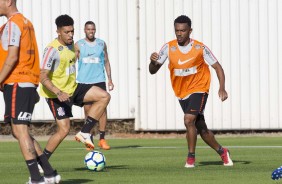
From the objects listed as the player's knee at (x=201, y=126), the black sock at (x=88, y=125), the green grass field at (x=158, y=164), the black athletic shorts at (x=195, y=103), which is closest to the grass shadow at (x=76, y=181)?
the green grass field at (x=158, y=164)

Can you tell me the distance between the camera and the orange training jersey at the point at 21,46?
10664mm

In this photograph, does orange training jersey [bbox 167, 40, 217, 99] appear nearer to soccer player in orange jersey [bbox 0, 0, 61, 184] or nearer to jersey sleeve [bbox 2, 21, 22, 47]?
soccer player in orange jersey [bbox 0, 0, 61, 184]

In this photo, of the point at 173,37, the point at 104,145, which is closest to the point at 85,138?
the point at 104,145

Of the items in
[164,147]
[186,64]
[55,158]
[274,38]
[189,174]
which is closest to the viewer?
[189,174]

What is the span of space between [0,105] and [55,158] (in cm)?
797

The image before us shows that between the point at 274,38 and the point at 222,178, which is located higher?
the point at 274,38

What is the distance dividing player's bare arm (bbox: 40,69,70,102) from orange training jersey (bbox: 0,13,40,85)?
228 cm

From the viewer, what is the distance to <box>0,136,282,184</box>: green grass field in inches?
495

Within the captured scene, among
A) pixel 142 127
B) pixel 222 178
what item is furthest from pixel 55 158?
pixel 142 127

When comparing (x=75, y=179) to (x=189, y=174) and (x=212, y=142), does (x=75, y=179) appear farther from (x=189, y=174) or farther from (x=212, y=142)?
(x=212, y=142)

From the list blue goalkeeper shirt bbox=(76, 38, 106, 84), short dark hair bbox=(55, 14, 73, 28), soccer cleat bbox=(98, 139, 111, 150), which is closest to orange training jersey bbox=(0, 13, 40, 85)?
short dark hair bbox=(55, 14, 73, 28)

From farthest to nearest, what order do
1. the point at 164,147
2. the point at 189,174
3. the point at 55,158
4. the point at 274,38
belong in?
the point at 274,38
the point at 164,147
the point at 55,158
the point at 189,174

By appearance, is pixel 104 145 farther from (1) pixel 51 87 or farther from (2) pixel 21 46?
(2) pixel 21 46

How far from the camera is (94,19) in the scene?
24.3 meters
